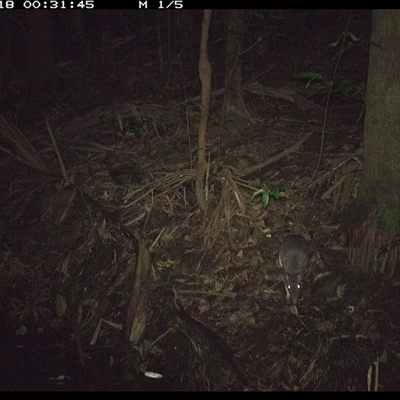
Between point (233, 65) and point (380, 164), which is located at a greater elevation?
point (233, 65)

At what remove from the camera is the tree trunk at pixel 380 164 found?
4059mm

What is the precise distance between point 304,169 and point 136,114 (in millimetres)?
2461

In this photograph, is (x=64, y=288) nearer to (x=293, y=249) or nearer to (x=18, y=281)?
(x=18, y=281)

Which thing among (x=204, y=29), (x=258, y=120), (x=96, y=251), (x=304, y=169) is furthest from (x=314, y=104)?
(x=96, y=251)

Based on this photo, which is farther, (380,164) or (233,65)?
(233,65)

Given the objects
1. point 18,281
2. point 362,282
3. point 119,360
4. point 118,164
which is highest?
point 118,164

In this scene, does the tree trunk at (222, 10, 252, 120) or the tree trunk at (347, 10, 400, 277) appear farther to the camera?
the tree trunk at (222, 10, 252, 120)

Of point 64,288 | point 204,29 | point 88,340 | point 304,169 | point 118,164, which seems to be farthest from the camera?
point 118,164

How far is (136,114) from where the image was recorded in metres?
6.88

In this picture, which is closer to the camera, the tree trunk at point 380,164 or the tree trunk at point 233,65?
the tree trunk at point 380,164

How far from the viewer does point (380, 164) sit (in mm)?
4371

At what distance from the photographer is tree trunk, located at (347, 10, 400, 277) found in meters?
4.06

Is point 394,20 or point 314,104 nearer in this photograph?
point 394,20
